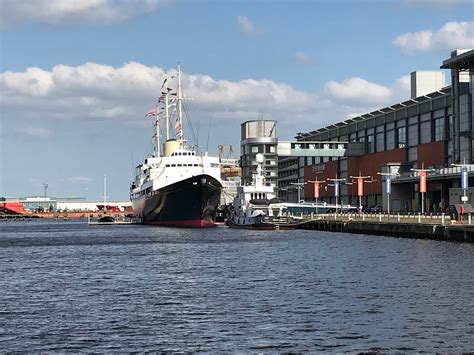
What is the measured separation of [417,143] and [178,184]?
46.1m

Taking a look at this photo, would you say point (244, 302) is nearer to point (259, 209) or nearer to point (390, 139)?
point (259, 209)

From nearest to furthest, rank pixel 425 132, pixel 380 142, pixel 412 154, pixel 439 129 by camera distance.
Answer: pixel 439 129 → pixel 425 132 → pixel 412 154 → pixel 380 142

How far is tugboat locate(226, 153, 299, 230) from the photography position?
4727 inches

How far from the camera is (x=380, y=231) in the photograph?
96500 mm

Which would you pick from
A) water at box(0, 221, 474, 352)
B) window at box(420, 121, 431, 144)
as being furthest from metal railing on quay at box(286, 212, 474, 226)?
window at box(420, 121, 431, 144)

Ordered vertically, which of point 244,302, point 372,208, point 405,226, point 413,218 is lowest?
point 244,302

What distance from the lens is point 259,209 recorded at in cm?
12288

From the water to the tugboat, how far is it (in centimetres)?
5033

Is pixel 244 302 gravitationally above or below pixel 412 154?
below

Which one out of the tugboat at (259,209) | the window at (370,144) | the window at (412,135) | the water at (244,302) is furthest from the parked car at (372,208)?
the water at (244,302)

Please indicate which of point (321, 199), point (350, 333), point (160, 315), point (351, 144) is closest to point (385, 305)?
point (350, 333)

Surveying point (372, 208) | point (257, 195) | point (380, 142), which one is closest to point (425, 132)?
point (372, 208)

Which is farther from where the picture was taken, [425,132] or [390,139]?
[390,139]

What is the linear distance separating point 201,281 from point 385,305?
1449 centimetres
